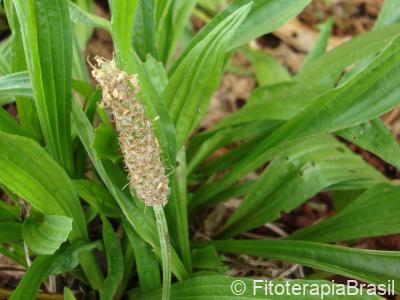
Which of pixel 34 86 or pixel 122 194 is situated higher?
pixel 34 86


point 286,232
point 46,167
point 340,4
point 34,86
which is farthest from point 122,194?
point 340,4

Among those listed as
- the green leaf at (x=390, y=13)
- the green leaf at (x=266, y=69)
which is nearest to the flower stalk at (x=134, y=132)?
the green leaf at (x=390, y=13)

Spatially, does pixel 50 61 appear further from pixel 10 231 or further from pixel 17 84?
pixel 10 231

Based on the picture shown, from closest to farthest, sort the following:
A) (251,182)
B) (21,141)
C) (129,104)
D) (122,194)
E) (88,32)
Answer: (129,104) < (21,141) < (122,194) < (251,182) < (88,32)

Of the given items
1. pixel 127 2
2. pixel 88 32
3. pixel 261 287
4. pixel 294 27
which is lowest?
pixel 261 287

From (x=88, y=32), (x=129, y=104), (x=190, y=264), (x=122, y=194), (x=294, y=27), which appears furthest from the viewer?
(x=294, y=27)

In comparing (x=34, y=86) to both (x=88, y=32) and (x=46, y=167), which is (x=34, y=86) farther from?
(x=88, y=32)

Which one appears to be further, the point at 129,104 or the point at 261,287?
the point at 261,287
